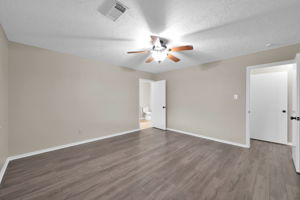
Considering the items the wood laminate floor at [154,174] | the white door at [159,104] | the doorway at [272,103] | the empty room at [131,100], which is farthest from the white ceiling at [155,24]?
the wood laminate floor at [154,174]

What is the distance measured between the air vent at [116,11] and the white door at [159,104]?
130 inches

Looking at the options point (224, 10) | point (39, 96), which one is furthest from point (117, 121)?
point (224, 10)

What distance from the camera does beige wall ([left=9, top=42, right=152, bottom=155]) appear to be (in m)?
2.37

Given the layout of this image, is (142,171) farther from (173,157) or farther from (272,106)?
(272,106)

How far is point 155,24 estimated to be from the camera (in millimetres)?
1764

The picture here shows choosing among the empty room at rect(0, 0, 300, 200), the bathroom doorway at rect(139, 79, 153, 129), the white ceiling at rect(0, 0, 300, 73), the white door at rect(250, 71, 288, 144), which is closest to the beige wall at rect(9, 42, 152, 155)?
the empty room at rect(0, 0, 300, 200)

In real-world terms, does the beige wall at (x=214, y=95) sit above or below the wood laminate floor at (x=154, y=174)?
above

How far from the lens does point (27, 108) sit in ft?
8.05

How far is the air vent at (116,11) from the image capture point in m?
1.38

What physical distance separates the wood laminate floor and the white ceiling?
2.49 m

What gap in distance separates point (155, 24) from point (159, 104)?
11.4 ft

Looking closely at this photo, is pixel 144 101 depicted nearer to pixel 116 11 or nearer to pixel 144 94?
pixel 144 94

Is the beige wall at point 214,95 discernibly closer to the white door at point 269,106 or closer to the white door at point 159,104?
the white door at point 159,104

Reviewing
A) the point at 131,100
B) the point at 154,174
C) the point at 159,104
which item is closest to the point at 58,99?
the point at 131,100
